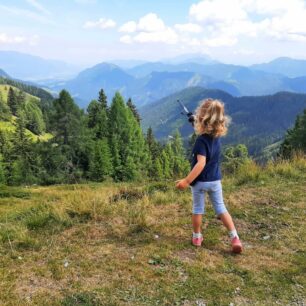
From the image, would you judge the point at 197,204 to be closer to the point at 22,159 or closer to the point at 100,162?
the point at 100,162

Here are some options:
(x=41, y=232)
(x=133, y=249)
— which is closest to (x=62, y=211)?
(x=41, y=232)

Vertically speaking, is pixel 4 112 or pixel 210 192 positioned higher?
pixel 210 192

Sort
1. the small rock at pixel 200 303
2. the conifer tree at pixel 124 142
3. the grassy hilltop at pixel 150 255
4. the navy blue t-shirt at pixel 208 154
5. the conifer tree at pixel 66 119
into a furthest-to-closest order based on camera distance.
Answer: the conifer tree at pixel 124 142, the conifer tree at pixel 66 119, the navy blue t-shirt at pixel 208 154, the grassy hilltop at pixel 150 255, the small rock at pixel 200 303

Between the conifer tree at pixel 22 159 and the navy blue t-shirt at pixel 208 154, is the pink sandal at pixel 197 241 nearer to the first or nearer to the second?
the navy blue t-shirt at pixel 208 154

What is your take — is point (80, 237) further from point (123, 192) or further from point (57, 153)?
point (57, 153)

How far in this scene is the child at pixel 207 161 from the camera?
5758 millimetres

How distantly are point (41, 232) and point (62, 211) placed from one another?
0.71 metres

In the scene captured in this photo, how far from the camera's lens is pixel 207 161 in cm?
598

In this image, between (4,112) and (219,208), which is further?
(4,112)

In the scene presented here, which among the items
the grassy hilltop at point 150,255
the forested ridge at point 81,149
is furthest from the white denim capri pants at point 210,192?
the forested ridge at point 81,149

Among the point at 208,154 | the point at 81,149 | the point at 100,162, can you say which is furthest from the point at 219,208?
the point at 81,149

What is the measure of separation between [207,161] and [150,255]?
6.12ft

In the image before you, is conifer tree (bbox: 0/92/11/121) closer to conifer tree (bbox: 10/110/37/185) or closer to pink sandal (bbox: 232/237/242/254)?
conifer tree (bbox: 10/110/37/185)

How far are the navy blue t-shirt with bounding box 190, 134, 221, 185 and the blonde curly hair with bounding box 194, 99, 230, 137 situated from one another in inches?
5.0
